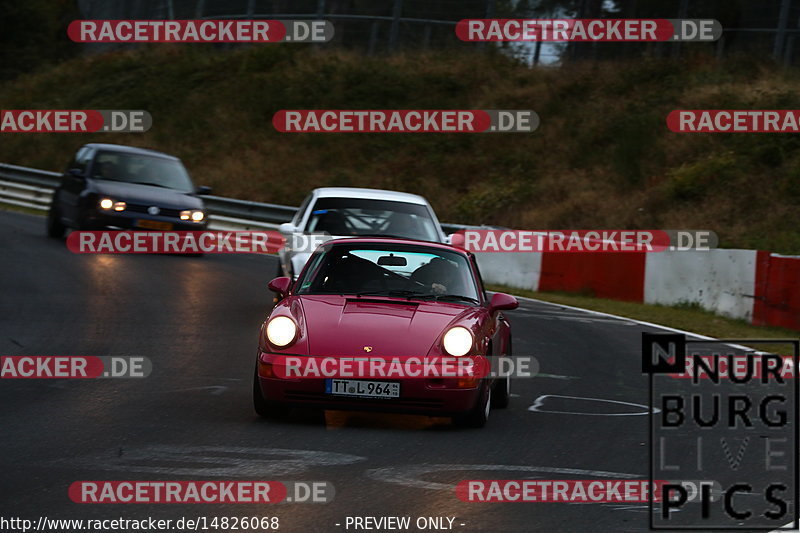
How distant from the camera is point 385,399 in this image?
26.1 feet

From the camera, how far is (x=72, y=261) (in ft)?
61.3

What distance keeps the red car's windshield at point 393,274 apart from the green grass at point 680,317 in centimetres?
636

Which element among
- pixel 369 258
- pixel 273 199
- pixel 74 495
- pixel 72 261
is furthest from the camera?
pixel 273 199

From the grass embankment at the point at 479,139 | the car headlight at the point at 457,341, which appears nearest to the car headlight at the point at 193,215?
the grass embankment at the point at 479,139

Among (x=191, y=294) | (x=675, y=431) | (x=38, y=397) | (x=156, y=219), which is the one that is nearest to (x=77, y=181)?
(x=156, y=219)

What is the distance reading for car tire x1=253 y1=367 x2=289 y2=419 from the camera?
26.7 feet

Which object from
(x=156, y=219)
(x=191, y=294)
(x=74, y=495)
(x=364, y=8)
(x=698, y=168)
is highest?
(x=364, y=8)

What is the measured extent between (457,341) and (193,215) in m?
13.2

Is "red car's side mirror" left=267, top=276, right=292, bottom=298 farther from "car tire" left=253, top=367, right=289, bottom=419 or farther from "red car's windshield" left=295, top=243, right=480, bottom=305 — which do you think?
"car tire" left=253, top=367, right=289, bottom=419

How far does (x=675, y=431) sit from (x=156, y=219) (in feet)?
44.7

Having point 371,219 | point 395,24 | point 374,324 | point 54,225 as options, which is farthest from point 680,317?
point 395,24

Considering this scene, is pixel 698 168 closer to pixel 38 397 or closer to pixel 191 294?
pixel 191 294

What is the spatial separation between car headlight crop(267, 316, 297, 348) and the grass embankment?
1575 cm

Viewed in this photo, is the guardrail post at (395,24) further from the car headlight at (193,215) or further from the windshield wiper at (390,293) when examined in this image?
the windshield wiper at (390,293)
